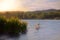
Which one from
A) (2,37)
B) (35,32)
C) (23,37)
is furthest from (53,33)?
(2,37)

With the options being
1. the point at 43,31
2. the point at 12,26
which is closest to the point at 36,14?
the point at 43,31

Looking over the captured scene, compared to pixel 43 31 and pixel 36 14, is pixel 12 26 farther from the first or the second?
pixel 43 31

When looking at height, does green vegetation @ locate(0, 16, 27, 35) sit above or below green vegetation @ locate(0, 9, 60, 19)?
below

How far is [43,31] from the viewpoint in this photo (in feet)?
12.9

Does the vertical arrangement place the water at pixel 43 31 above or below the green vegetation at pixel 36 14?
below

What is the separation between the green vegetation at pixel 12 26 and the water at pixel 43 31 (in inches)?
6.4

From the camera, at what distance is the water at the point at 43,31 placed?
362 centimetres

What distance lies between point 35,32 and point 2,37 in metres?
0.84

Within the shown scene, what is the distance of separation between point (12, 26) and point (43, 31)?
807mm

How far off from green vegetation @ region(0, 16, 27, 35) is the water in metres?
0.16

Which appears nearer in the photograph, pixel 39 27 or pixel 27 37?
pixel 27 37

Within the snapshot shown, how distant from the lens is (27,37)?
11.9ft

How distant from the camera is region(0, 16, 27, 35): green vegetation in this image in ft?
12.5

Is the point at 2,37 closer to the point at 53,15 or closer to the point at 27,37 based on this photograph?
the point at 27,37
